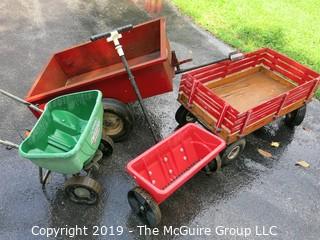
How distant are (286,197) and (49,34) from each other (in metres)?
5.11

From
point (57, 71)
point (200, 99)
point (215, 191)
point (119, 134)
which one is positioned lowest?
point (215, 191)

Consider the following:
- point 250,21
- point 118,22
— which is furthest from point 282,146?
point 118,22

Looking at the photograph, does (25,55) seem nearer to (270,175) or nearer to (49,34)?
(49,34)

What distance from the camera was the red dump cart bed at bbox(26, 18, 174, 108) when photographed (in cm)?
362

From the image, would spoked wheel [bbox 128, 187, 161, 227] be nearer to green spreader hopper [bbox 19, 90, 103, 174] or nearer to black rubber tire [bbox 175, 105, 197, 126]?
green spreader hopper [bbox 19, 90, 103, 174]

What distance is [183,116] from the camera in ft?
14.1

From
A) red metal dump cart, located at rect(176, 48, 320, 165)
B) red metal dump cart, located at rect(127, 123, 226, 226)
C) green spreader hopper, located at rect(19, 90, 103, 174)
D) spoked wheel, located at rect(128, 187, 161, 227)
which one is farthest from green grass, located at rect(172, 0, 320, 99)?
spoked wheel, located at rect(128, 187, 161, 227)

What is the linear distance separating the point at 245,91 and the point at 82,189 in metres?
2.36

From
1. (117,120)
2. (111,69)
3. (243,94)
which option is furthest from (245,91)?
(111,69)

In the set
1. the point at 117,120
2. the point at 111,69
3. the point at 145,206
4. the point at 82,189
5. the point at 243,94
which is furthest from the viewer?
the point at 111,69

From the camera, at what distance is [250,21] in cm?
685

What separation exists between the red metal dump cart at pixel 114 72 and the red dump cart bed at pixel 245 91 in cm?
38

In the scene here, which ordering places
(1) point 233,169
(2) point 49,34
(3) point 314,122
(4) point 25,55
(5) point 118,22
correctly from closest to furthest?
(1) point 233,169, (3) point 314,122, (4) point 25,55, (2) point 49,34, (5) point 118,22

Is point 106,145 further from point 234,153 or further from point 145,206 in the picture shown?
point 234,153
